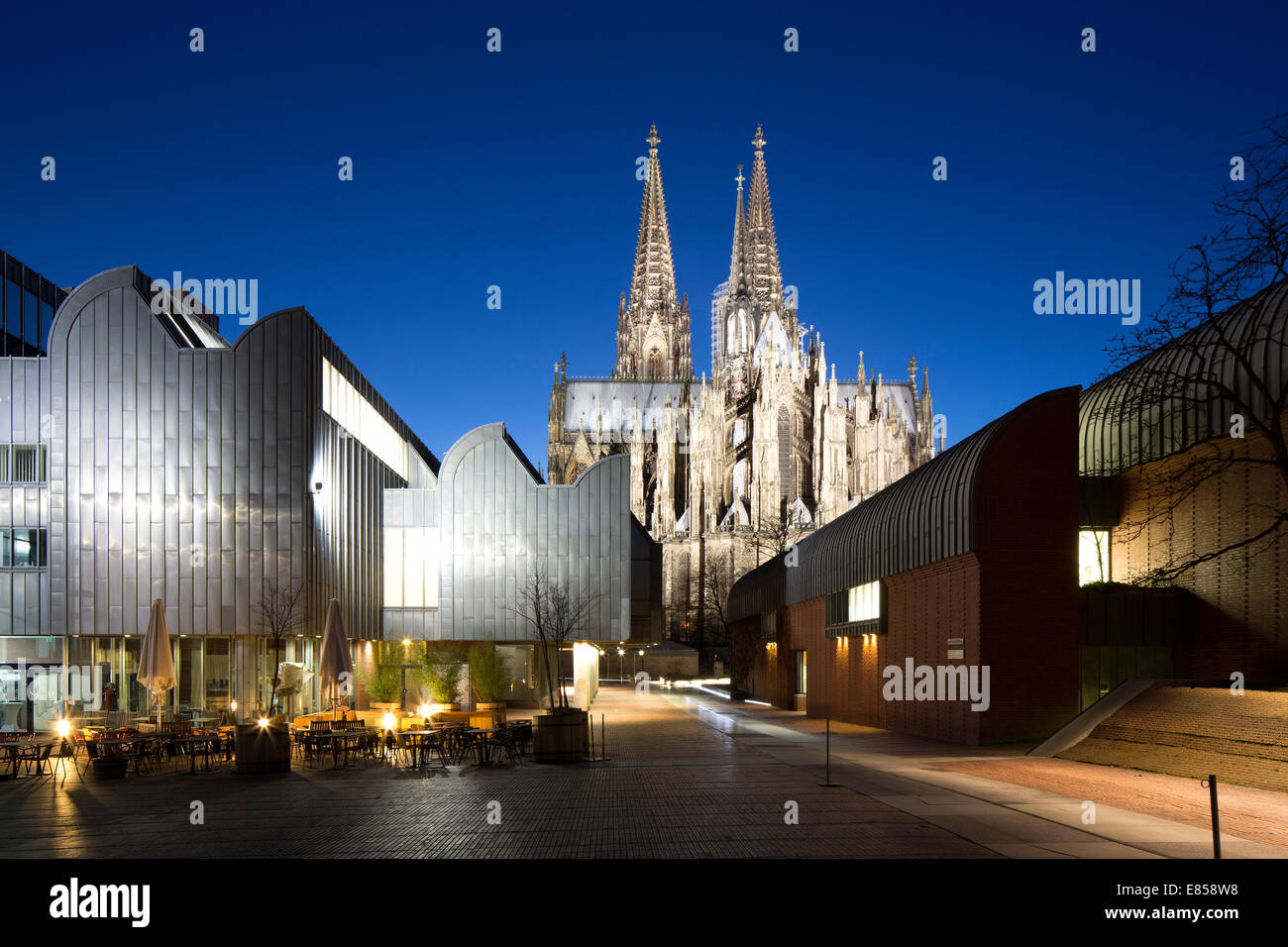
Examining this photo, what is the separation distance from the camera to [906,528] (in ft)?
93.3

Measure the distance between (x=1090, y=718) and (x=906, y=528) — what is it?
303 inches

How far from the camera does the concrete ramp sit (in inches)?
840

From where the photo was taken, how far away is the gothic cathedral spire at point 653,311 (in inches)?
5162

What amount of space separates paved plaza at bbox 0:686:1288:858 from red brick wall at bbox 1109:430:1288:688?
23.4 ft

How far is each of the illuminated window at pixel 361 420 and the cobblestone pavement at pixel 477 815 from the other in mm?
19092

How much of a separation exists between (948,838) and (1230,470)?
→ 16981 mm

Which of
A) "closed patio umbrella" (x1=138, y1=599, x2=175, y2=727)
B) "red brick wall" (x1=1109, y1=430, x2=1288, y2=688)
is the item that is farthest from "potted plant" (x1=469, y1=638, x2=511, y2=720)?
"red brick wall" (x1=1109, y1=430, x2=1288, y2=688)

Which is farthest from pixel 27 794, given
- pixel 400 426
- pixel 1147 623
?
pixel 400 426

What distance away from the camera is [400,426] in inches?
2028

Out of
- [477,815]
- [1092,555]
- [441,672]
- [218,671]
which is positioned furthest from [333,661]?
[1092,555]

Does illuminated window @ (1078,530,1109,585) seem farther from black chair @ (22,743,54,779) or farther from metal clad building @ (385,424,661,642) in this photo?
black chair @ (22,743,54,779)

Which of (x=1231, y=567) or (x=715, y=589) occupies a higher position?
(x=1231, y=567)

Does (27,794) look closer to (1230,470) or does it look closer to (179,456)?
(179,456)

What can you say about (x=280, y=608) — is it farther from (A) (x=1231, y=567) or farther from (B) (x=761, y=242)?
(B) (x=761, y=242)
